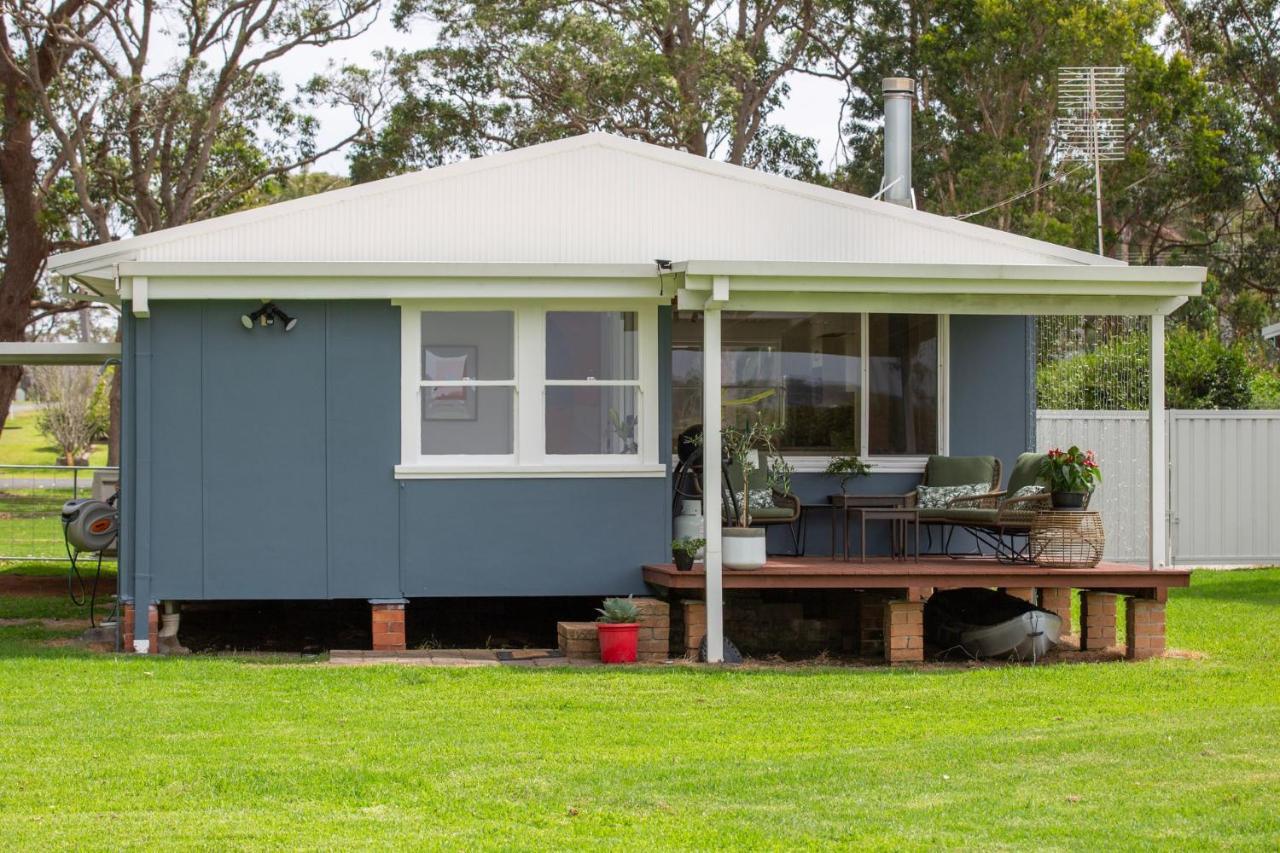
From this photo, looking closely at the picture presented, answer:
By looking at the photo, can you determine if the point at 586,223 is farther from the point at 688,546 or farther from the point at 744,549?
the point at 744,549

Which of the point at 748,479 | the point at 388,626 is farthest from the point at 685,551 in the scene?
the point at 388,626

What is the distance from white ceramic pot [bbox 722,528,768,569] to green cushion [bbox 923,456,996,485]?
1921 mm

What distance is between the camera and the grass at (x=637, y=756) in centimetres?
544

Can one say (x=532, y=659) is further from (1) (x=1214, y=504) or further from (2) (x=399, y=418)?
(1) (x=1214, y=504)

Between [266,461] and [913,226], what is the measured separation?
4887 millimetres

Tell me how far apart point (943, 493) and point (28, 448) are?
156 ft

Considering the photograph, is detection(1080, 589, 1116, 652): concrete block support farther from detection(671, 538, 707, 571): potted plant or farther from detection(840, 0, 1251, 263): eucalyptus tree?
detection(840, 0, 1251, 263): eucalyptus tree

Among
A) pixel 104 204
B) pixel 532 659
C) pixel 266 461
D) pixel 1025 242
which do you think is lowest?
pixel 532 659

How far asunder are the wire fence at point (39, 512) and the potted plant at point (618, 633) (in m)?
4.94

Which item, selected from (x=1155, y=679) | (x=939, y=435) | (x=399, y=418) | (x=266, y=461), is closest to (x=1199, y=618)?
(x=939, y=435)

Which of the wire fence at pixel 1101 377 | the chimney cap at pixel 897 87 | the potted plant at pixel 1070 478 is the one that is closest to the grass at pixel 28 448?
the wire fence at pixel 1101 377

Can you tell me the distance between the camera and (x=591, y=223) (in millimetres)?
11102

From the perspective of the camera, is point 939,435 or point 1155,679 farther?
point 939,435

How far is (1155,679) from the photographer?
354 inches
